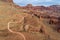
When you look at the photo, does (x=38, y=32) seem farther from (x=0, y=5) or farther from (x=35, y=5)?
(x=0, y=5)

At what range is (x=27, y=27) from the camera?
2967 mm

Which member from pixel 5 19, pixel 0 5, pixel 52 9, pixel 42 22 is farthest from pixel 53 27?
pixel 0 5

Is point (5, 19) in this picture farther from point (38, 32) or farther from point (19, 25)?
point (38, 32)

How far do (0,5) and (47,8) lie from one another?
2.86 feet

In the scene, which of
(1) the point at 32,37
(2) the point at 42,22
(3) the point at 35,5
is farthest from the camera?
(3) the point at 35,5

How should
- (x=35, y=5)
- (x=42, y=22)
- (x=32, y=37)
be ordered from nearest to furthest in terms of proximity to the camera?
Result: (x=32, y=37)
(x=42, y=22)
(x=35, y=5)

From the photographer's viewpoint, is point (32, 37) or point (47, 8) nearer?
point (32, 37)

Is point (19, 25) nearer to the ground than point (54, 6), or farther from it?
nearer to the ground

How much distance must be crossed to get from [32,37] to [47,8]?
0.72 meters

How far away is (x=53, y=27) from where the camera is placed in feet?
10.1

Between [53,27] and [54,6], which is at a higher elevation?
[54,6]

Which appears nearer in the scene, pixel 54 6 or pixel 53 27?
pixel 53 27

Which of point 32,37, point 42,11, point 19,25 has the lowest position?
point 32,37

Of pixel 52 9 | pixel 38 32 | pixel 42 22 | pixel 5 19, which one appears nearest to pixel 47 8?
pixel 52 9
